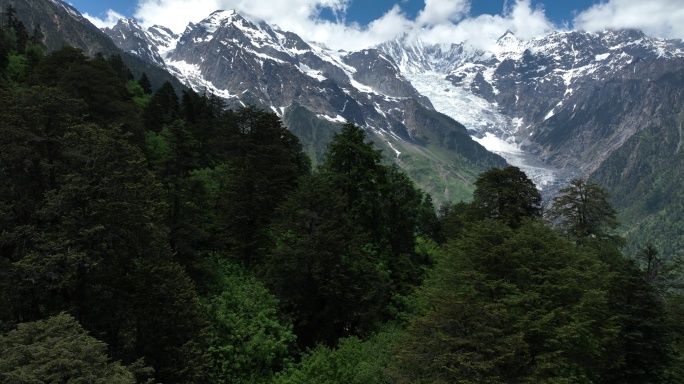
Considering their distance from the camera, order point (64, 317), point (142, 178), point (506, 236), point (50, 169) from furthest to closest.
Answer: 1. point (506, 236)
2. point (142, 178)
3. point (50, 169)
4. point (64, 317)

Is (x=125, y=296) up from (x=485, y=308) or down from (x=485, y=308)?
down

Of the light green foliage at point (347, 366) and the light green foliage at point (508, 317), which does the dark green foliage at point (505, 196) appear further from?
the light green foliage at point (347, 366)

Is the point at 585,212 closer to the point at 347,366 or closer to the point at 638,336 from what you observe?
the point at 638,336

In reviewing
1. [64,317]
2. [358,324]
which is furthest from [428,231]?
[64,317]

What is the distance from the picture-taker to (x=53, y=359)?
14023 mm

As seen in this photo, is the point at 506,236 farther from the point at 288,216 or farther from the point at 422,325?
the point at 288,216

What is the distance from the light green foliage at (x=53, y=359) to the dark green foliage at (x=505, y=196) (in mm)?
34778

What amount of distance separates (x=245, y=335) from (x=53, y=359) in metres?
12.8

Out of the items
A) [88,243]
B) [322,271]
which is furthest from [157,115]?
[88,243]

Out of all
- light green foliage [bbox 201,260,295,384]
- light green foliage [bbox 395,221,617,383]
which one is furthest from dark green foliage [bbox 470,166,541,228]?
light green foliage [bbox 201,260,295,384]

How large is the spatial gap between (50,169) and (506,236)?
1010 inches

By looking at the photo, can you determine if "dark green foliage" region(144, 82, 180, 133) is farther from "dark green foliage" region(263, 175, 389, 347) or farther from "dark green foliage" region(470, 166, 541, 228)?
"dark green foliage" region(470, 166, 541, 228)

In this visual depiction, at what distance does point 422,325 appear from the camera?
2258 centimetres

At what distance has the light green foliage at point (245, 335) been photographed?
24.9m
